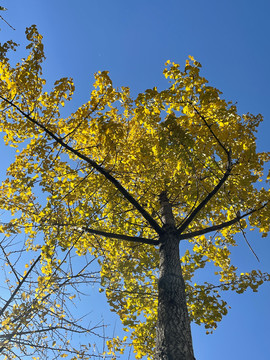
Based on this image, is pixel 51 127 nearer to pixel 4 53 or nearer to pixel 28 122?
pixel 28 122

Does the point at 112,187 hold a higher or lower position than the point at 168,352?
higher

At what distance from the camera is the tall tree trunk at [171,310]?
8.98 ft

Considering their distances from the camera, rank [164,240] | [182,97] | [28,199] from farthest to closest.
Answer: [28,199], [164,240], [182,97]

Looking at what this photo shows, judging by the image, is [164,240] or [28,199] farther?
[28,199]

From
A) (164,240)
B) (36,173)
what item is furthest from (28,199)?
(164,240)

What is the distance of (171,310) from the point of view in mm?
3092

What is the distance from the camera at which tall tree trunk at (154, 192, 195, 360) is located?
274 centimetres

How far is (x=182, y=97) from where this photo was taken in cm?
344

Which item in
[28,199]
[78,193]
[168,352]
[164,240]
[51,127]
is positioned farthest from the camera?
[28,199]

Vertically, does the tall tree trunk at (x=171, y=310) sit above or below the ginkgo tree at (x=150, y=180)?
below

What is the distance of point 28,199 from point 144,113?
269 centimetres

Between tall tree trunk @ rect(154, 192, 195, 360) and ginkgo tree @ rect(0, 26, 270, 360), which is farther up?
ginkgo tree @ rect(0, 26, 270, 360)

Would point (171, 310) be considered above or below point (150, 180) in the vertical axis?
below

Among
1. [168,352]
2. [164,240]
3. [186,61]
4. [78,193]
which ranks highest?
[186,61]
